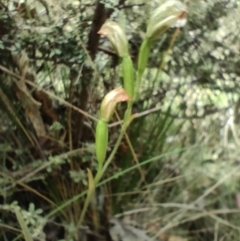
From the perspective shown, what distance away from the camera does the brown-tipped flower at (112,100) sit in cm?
45

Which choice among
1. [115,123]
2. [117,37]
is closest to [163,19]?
[117,37]

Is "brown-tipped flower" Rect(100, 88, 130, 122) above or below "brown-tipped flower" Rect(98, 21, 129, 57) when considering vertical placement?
below

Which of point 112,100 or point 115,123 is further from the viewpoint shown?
point 115,123

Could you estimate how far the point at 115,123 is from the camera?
24.0 inches

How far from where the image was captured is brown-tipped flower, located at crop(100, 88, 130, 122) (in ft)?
1.47

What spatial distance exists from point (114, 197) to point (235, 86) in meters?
0.24

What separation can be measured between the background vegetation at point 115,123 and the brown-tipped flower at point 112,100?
0.44 ft

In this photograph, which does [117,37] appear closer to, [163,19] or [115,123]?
[163,19]

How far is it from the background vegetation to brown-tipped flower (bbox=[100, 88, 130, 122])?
13 cm

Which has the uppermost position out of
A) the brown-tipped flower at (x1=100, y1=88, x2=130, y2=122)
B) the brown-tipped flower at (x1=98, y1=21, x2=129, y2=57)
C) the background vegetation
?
the brown-tipped flower at (x1=98, y1=21, x2=129, y2=57)

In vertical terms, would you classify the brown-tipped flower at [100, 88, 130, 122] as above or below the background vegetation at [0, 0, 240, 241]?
above

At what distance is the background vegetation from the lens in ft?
2.03

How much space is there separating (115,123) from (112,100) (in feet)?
0.53

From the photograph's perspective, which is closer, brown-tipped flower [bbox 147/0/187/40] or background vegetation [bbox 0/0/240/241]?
brown-tipped flower [bbox 147/0/187/40]
